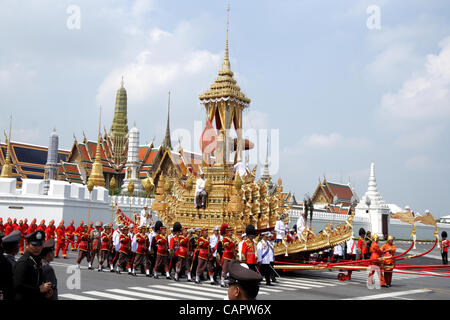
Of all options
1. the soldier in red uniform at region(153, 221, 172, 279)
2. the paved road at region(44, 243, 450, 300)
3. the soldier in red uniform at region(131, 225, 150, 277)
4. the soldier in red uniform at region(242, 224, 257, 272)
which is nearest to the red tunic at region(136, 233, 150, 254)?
the soldier in red uniform at region(131, 225, 150, 277)

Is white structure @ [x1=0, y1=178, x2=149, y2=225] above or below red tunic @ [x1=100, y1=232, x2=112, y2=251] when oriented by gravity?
above

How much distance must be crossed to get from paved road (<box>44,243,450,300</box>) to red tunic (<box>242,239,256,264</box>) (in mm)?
829

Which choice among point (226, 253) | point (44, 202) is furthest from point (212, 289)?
point (44, 202)

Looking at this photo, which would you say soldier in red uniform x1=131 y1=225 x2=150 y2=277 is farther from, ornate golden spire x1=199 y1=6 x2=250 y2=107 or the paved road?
ornate golden spire x1=199 y1=6 x2=250 y2=107

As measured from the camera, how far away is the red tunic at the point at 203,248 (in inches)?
501

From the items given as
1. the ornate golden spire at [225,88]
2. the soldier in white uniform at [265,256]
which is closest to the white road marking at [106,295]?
the soldier in white uniform at [265,256]

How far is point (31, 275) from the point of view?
4.50 m

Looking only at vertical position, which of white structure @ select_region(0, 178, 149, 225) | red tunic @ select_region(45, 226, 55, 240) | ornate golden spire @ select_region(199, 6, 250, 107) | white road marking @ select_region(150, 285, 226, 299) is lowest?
white road marking @ select_region(150, 285, 226, 299)

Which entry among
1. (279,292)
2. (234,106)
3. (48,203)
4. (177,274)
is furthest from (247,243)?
(48,203)

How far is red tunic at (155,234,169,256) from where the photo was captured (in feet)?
43.6

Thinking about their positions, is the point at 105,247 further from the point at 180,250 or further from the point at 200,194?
the point at 200,194

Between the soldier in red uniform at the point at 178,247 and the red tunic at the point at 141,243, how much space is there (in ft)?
2.81
